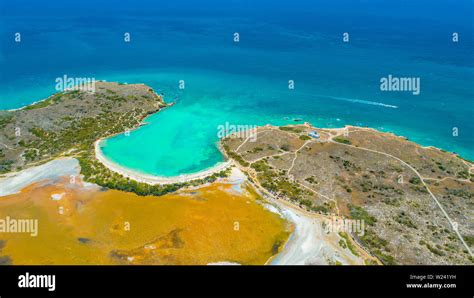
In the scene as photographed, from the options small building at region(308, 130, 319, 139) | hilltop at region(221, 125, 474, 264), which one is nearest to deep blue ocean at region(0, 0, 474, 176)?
hilltop at region(221, 125, 474, 264)

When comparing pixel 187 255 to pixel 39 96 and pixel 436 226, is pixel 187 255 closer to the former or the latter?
pixel 436 226
